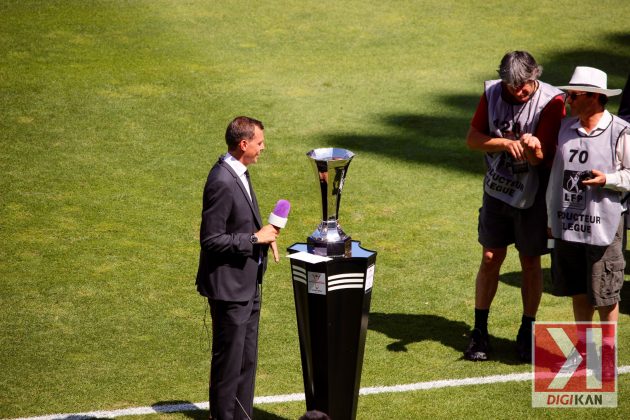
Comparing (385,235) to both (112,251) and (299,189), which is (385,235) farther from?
(112,251)

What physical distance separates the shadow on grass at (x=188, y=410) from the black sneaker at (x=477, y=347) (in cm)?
148

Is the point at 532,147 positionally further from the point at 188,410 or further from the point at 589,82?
the point at 188,410

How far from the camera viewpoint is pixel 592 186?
6.02 m

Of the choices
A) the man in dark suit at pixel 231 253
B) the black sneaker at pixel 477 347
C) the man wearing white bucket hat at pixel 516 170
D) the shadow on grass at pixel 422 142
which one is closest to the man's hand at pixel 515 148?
the man wearing white bucket hat at pixel 516 170

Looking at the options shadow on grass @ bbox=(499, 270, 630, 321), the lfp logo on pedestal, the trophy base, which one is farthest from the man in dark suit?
shadow on grass @ bbox=(499, 270, 630, 321)

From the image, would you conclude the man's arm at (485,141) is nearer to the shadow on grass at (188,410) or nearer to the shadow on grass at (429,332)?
the shadow on grass at (429,332)

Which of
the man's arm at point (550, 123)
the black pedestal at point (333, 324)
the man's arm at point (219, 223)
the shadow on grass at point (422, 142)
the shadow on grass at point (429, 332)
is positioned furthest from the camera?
the shadow on grass at point (422, 142)

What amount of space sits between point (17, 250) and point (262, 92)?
4.66 meters

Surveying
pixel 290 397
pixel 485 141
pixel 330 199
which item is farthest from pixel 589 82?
pixel 290 397

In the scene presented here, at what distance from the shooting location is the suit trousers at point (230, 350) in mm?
5414

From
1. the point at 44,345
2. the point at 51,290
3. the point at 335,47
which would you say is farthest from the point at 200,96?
the point at 44,345

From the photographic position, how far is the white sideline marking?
5941 mm

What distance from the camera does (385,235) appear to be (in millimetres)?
8828

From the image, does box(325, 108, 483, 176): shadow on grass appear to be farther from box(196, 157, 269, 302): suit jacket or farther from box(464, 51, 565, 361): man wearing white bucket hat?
box(196, 157, 269, 302): suit jacket
